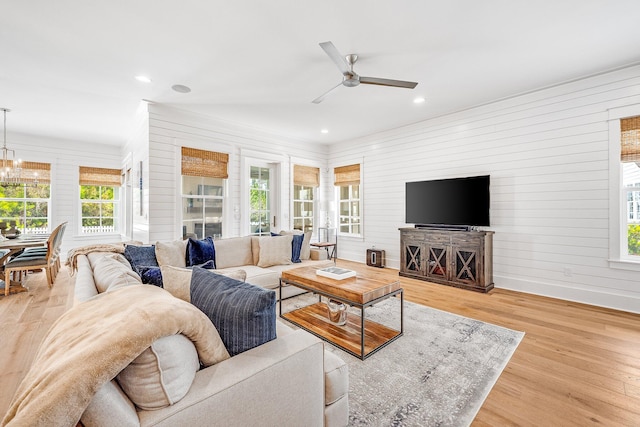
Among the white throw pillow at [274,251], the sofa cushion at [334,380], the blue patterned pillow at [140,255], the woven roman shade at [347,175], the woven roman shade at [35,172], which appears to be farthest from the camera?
the woven roman shade at [347,175]

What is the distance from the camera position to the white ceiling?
7.68 ft

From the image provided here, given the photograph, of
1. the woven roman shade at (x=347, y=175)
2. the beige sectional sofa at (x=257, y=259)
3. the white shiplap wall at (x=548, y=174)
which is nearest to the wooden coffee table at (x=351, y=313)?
the beige sectional sofa at (x=257, y=259)

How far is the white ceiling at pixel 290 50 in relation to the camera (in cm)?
234

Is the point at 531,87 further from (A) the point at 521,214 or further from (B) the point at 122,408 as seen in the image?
(B) the point at 122,408

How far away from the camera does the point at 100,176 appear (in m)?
6.51

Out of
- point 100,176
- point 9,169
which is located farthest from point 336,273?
point 100,176

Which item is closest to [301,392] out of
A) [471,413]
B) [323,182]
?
[471,413]

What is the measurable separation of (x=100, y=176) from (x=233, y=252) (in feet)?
16.5

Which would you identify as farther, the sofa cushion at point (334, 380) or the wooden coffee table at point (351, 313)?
the wooden coffee table at point (351, 313)

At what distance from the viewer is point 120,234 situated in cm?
668

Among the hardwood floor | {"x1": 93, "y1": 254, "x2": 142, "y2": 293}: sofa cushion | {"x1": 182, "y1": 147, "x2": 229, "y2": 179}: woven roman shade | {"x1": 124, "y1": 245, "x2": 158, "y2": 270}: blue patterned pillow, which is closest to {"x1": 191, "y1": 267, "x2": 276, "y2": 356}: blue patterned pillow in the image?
{"x1": 93, "y1": 254, "x2": 142, "y2": 293}: sofa cushion

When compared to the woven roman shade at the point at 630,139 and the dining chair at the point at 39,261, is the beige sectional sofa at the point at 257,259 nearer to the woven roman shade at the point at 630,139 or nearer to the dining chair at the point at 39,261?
the dining chair at the point at 39,261

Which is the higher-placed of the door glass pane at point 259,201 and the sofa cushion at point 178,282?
the door glass pane at point 259,201

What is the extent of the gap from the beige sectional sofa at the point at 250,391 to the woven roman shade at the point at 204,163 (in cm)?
336
